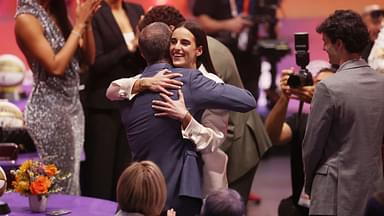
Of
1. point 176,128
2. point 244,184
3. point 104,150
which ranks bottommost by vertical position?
point 244,184

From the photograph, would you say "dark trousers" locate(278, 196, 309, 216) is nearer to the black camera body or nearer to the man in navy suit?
the black camera body

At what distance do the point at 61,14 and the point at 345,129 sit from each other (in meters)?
1.89

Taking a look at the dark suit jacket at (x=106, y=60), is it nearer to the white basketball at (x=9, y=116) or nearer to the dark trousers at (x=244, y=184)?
the white basketball at (x=9, y=116)

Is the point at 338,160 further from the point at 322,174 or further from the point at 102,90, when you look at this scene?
the point at 102,90

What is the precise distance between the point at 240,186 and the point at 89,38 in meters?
1.25

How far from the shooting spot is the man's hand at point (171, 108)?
12.9 ft

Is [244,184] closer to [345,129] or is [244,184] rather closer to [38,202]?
[345,129]

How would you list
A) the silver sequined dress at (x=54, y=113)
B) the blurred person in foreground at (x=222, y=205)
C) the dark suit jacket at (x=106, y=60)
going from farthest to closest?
the dark suit jacket at (x=106, y=60) → the silver sequined dress at (x=54, y=113) → the blurred person in foreground at (x=222, y=205)

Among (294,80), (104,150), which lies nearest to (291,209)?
(294,80)

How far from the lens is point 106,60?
19.1 feet

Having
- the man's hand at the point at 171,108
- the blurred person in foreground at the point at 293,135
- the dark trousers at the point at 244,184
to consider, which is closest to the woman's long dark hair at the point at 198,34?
the man's hand at the point at 171,108

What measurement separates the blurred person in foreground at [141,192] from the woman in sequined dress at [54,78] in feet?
5.28

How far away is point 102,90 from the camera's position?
19.2 ft

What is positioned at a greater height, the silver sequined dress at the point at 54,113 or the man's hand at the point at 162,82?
the man's hand at the point at 162,82
